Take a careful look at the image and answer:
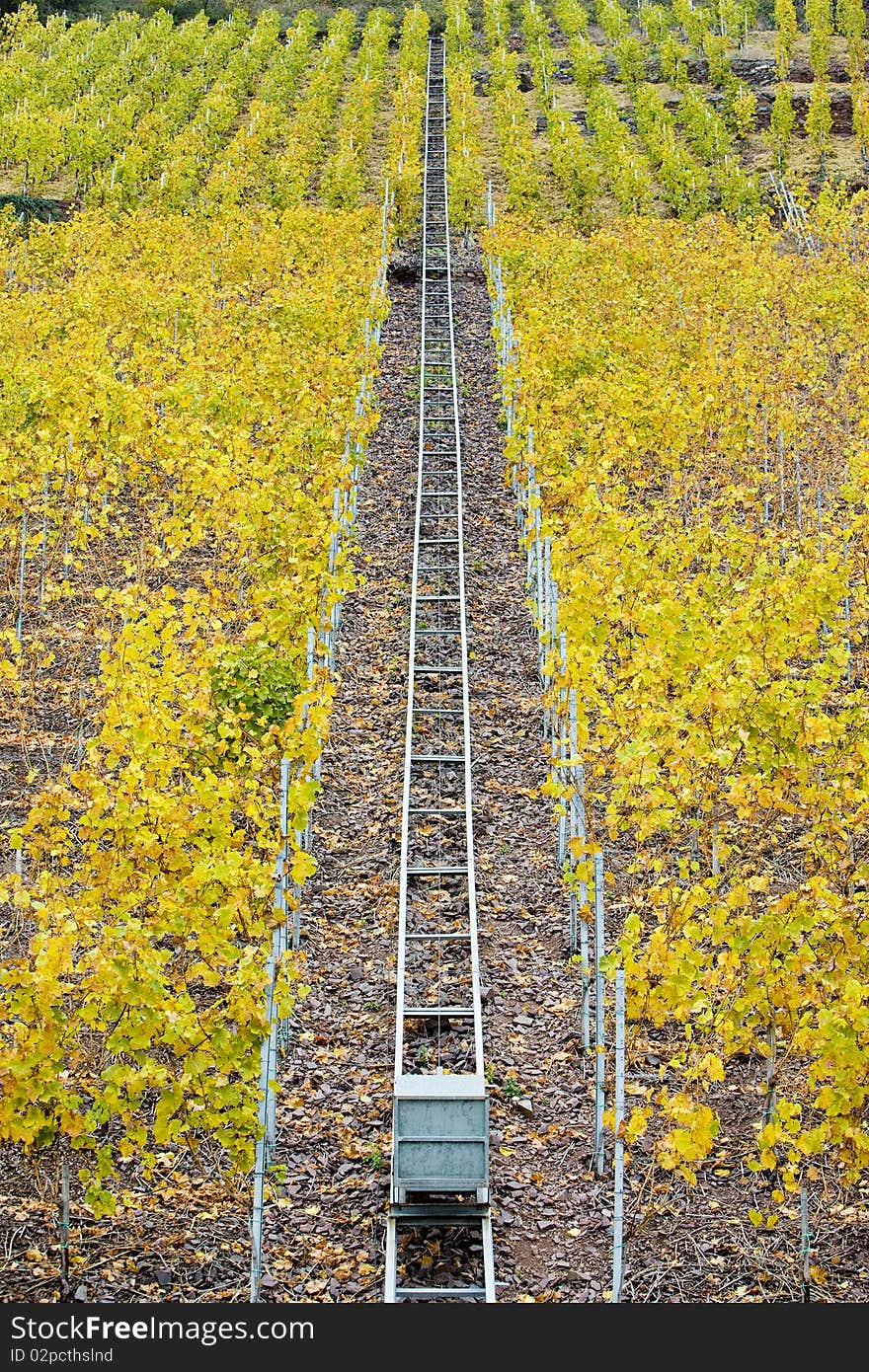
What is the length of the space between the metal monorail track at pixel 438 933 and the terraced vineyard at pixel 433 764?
65 millimetres

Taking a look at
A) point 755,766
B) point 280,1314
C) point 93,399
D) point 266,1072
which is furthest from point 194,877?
point 93,399

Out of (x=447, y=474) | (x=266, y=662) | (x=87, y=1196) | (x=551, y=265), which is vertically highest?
(x=551, y=265)

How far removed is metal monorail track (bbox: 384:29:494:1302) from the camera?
8.40m

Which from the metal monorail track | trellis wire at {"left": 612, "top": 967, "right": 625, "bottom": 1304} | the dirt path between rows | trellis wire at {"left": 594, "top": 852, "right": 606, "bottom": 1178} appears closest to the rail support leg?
the metal monorail track

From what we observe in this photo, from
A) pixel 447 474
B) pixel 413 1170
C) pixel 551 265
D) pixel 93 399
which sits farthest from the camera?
pixel 551 265

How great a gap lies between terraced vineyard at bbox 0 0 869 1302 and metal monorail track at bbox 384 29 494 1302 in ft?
0.21

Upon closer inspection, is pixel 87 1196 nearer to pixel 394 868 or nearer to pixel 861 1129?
pixel 861 1129

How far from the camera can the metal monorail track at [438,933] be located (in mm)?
8398

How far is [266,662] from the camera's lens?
1153 centimetres

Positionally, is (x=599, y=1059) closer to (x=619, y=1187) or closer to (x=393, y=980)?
(x=619, y=1187)

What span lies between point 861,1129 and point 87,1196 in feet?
13.1

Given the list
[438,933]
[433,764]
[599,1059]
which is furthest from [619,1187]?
[433,764]

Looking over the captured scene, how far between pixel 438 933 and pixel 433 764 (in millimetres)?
2745

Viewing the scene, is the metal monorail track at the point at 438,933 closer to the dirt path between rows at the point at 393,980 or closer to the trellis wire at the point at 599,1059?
the dirt path between rows at the point at 393,980
